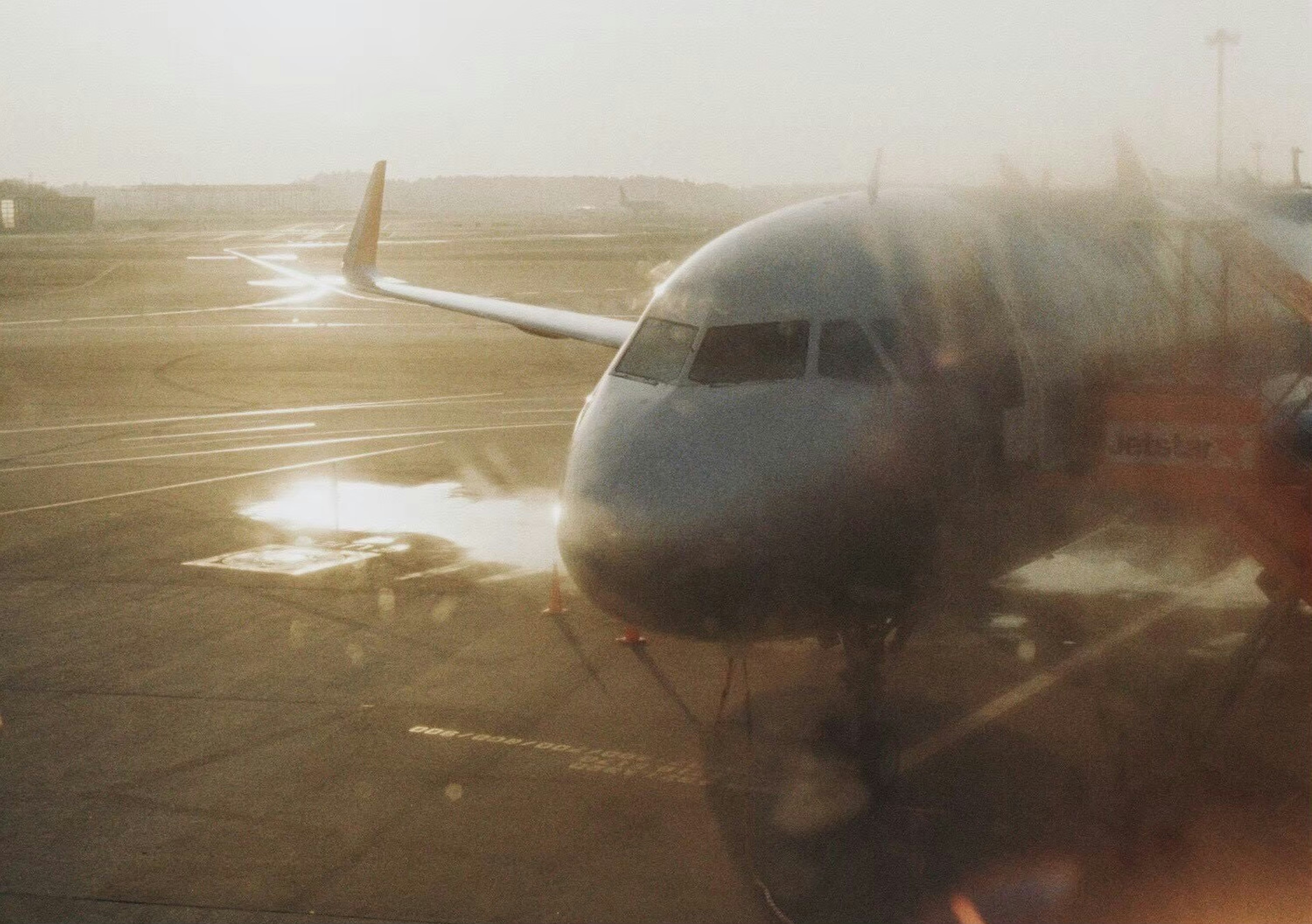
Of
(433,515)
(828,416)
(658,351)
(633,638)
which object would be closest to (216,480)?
(433,515)

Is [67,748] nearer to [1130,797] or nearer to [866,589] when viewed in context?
[866,589]

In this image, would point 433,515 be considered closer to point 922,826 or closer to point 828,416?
point 828,416

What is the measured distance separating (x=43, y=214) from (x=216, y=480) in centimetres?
14748

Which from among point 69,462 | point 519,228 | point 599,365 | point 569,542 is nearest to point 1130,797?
point 569,542

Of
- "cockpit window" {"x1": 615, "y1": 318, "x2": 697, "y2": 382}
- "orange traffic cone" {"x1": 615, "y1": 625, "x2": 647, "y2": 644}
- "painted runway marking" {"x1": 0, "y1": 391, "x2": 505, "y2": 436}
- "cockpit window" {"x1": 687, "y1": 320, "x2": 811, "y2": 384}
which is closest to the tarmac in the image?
"orange traffic cone" {"x1": 615, "y1": 625, "x2": 647, "y2": 644}

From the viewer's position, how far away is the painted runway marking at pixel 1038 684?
12.5 m

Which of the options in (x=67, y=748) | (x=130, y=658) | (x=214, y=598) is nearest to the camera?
(x=67, y=748)

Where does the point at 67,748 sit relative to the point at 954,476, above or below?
below

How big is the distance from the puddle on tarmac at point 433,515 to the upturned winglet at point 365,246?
20.6 ft

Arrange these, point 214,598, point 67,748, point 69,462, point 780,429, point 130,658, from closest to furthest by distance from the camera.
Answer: point 780,429, point 67,748, point 130,658, point 214,598, point 69,462

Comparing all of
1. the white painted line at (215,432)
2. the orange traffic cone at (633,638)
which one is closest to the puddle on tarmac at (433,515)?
the orange traffic cone at (633,638)

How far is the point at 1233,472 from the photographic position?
11.6 meters

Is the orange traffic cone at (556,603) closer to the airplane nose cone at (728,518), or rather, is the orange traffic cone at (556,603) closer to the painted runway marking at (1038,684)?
the painted runway marking at (1038,684)

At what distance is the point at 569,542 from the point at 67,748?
516 cm
